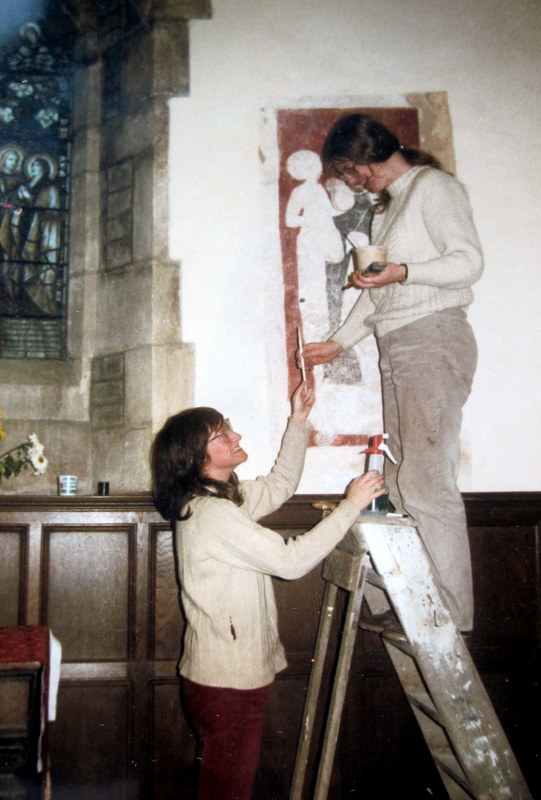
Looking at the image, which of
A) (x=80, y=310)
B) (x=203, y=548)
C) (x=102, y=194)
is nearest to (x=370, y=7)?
(x=102, y=194)

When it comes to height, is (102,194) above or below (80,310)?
above

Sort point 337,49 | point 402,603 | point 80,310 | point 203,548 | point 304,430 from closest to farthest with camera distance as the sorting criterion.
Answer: point 402,603 < point 203,548 < point 304,430 < point 337,49 < point 80,310

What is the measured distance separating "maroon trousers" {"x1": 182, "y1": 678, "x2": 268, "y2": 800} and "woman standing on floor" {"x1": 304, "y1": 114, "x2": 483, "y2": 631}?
2.27 ft

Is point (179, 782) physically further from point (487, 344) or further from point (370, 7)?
point (370, 7)

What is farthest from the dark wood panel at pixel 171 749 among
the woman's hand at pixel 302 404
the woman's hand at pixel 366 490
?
the woman's hand at pixel 366 490

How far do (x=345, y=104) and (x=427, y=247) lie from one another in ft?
4.40

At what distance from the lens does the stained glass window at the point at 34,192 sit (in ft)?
11.2

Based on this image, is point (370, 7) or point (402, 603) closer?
point (402, 603)

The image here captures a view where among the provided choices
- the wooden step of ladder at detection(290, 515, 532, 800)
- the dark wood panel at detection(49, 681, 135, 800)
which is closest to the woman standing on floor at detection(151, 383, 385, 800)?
the wooden step of ladder at detection(290, 515, 532, 800)

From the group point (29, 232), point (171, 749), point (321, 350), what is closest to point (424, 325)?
point (321, 350)

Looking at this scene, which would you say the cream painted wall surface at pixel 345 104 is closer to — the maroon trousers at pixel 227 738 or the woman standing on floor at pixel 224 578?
the woman standing on floor at pixel 224 578

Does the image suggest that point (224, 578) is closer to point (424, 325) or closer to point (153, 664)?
point (153, 664)

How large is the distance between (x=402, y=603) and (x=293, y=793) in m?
0.85

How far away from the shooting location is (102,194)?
11.1ft
